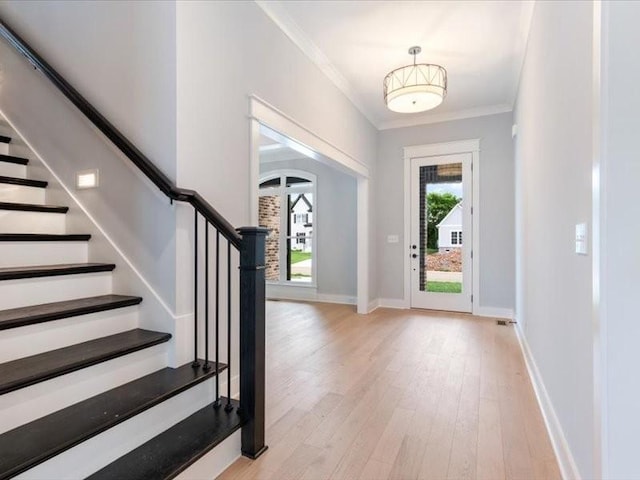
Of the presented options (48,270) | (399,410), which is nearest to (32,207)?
(48,270)

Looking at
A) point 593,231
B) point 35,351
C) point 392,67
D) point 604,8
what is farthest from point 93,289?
point 392,67

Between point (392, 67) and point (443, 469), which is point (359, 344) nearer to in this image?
point (443, 469)

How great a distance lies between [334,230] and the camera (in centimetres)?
609

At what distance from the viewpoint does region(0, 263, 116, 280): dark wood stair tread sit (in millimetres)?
1715

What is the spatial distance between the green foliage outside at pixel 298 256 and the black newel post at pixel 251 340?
458 cm

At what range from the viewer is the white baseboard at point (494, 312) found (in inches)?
191

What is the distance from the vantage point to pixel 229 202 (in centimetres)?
237

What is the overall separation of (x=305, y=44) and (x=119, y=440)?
339 cm

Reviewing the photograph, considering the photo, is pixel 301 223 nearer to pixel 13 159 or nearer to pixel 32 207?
pixel 13 159

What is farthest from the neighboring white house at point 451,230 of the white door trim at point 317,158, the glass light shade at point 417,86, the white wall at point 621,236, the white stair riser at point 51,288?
the white stair riser at point 51,288

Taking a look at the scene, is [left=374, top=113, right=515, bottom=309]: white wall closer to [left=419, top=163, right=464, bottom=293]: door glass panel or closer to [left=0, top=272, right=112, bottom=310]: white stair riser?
[left=419, top=163, right=464, bottom=293]: door glass panel

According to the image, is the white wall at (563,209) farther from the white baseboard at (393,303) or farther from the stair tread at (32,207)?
the stair tread at (32,207)

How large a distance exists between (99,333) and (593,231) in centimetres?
234

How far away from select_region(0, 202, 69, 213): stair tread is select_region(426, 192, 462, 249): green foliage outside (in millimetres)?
4563
